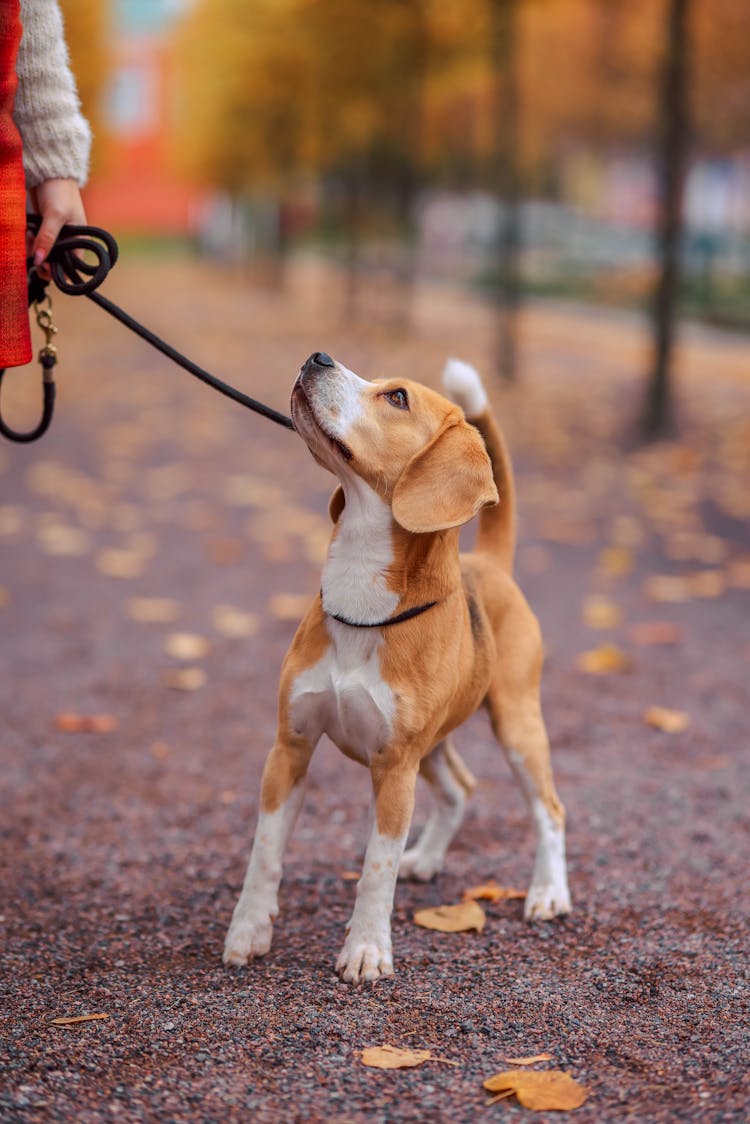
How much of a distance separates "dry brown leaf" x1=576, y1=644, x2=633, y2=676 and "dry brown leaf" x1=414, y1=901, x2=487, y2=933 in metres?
2.74

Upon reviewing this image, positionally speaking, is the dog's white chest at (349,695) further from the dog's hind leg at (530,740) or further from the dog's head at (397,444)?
the dog's hind leg at (530,740)

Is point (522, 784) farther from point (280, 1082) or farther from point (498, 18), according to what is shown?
point (498, 18)

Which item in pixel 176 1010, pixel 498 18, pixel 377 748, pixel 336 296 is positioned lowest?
pixel 336 296

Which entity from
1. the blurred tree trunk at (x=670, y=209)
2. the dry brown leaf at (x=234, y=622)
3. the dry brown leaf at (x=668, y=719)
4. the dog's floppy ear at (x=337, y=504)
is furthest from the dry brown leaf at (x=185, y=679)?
the blurred tree trunk at (x=670, y=209)

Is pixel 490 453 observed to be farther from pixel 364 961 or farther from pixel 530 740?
pixel 364 961

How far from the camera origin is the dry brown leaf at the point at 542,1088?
8.79 ft

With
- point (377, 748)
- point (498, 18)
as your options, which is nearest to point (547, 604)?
point (377, 748)

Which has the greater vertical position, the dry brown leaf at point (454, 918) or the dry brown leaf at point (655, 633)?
the dry brown leaf at point (454, 918)

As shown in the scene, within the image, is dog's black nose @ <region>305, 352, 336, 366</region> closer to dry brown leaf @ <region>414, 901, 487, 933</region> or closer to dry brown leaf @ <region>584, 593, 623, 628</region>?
dry brown leaf @ <region>414, 901, 487, 933</region>

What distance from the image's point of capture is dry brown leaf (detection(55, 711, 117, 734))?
5.41 m

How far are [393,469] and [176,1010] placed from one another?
1311 millimetres

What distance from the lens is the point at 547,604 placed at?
25.0 ft

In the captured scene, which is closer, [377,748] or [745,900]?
[377,748]

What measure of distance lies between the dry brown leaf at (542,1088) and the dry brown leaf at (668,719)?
2.87m
